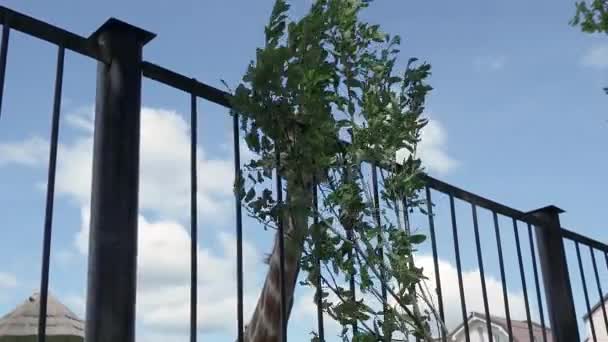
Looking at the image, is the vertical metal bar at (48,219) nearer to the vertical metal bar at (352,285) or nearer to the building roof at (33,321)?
the vertical metal bar at (352,285)

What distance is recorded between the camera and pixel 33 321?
5.43m

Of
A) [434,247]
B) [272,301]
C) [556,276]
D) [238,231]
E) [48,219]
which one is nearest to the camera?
[48,219]

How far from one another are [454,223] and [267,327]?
3.29 ft

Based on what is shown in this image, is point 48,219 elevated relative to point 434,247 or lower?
lower

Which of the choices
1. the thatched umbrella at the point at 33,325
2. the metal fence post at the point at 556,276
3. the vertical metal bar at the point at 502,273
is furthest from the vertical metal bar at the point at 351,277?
the thatched umbrella at the point at 33,325

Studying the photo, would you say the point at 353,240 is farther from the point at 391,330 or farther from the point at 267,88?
the point at 267,88

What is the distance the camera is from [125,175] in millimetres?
1785

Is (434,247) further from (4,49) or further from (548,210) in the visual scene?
(4,49)

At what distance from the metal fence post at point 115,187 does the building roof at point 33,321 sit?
380 centimetres

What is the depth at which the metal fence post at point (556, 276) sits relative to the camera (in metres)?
3.60

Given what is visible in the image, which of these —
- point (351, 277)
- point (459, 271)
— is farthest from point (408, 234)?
point (459, 271)

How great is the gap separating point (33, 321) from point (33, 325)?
0.04m

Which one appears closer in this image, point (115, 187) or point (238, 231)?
point (115, 187)

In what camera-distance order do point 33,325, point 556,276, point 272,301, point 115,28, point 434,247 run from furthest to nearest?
point 33,325 → point 556,276 → point 272,301 → point 434,247 → point 115,28
